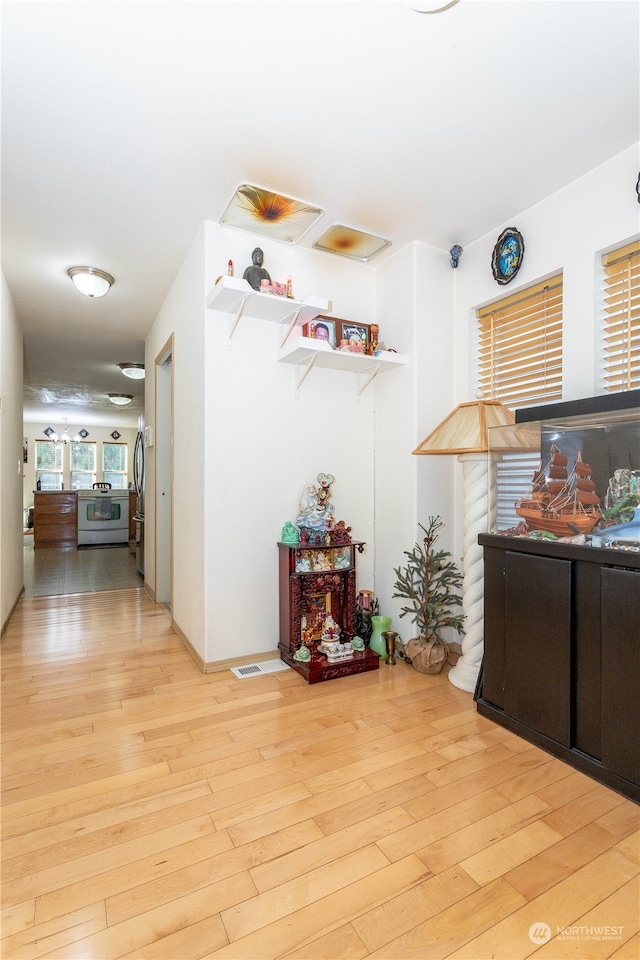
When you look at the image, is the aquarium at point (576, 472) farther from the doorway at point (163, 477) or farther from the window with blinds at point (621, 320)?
the doorway at point (163, 477)

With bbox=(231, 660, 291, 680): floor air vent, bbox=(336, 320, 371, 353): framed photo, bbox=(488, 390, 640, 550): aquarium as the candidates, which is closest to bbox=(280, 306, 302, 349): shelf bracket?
bbox=(336, 320, 371, 353): framed photo

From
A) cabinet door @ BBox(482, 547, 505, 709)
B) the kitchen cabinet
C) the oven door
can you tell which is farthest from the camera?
the kitchen cabinet

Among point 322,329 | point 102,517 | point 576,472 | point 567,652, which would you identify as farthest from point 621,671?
point 102,517

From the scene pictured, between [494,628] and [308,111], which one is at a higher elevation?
[308,111]

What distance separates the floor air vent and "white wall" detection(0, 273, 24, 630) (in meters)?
1.92

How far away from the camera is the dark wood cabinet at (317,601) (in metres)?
2.73

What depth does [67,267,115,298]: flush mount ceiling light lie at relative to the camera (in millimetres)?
3398

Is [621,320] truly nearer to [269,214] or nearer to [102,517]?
[269,214]

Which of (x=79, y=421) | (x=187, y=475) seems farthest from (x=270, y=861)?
(x=79, y=421)

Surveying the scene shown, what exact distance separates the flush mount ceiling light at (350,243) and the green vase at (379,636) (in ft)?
7.77

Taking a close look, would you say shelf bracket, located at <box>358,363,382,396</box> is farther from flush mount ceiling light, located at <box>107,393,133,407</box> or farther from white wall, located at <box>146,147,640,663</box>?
flush mount ceiling light, located at <box>107,393,133,407</box>

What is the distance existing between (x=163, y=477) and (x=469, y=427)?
2.86 meters

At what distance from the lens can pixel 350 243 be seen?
3033 millimetres

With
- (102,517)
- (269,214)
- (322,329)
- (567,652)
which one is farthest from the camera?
(102,517)
